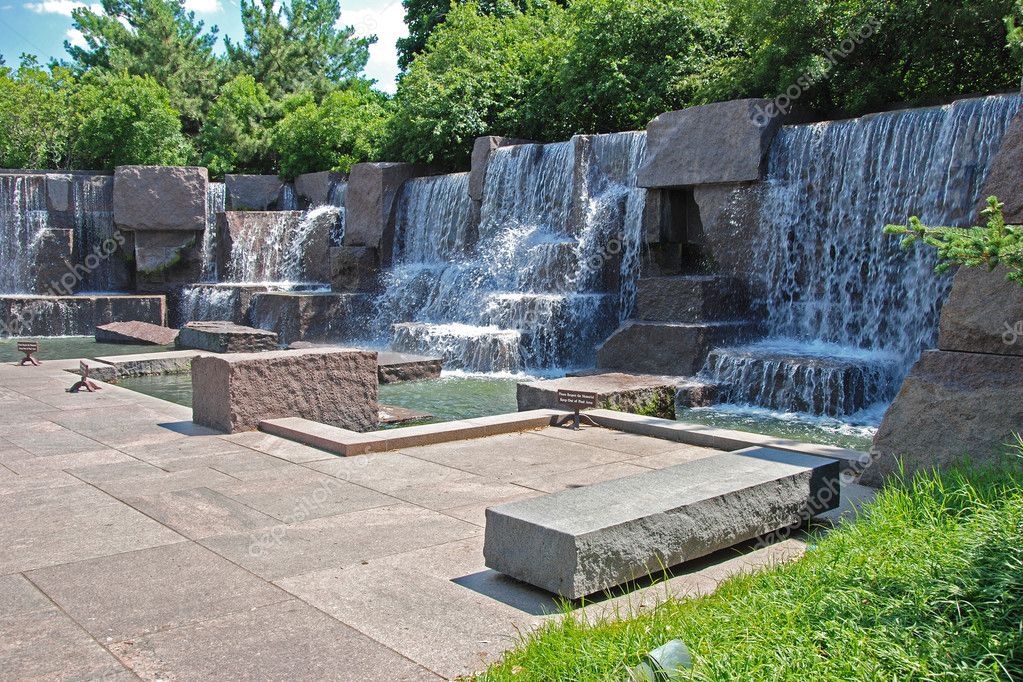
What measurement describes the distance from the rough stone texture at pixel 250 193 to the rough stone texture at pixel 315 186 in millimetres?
747

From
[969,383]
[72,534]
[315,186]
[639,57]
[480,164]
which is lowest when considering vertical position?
[72,534]

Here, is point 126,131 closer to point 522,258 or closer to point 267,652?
point 522,258

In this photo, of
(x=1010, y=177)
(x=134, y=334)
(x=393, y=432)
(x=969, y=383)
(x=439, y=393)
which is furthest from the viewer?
(x=134, y=334)

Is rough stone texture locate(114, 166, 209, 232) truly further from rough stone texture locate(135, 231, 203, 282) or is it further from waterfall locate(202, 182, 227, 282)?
waterfall locate(202, 182, 227, 282)

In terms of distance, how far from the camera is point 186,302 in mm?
20531

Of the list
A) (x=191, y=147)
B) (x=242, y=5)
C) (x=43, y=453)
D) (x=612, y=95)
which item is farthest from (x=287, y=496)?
(x=242, y=5)

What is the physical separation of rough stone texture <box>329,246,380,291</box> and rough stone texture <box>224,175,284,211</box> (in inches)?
218

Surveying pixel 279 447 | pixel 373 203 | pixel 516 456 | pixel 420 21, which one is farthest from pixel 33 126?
pixel 516 456

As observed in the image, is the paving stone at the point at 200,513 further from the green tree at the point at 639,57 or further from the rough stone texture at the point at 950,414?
the green tree at the point at 639,57

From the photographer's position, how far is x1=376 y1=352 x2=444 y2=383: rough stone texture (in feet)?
41.3

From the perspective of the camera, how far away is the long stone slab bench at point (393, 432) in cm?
684

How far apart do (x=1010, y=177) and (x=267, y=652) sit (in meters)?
4.90

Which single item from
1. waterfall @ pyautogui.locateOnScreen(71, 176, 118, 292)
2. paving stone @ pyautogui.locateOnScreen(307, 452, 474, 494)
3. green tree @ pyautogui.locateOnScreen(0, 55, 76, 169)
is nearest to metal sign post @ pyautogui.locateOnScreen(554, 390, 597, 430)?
paving stone @ pyautogui.locateOnScreen(307, 452, 474, 494)

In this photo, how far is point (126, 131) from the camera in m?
26.1
